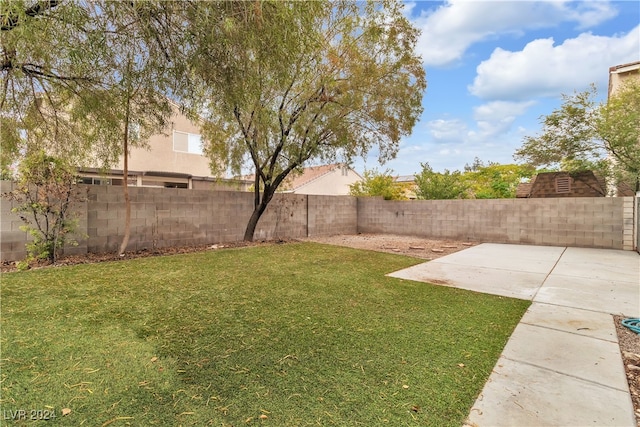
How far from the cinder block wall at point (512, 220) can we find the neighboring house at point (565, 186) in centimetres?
323

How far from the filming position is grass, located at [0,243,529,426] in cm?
164

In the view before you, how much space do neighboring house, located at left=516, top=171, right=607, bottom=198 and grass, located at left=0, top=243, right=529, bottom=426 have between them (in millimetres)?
11025

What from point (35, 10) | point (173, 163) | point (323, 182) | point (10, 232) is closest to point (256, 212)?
point (10, 232)

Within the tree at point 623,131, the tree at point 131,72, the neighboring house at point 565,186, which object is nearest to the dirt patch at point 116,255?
the tree at point 131,72

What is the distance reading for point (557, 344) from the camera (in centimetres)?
252

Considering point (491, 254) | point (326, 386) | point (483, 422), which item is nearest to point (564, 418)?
point (483, 422)

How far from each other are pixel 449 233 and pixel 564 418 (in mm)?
9760

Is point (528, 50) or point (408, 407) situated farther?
point (528, 50)

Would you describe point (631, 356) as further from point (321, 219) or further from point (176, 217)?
point (321, 219)

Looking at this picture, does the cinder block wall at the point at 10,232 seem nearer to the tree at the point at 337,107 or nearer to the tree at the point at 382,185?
the tree at the point at 337,107

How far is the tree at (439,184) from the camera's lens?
12.5 m

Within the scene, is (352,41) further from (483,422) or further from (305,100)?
(483,422)

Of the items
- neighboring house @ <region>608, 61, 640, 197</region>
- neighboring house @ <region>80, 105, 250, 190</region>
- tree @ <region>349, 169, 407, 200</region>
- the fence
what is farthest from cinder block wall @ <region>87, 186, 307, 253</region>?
neighboring house @ <region>608, 61, 640, 197</region>

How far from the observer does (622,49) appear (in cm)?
977
